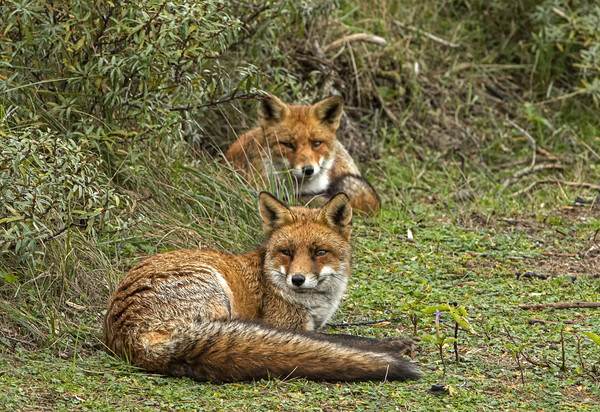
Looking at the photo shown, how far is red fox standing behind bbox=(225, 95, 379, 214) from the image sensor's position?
863 centimetres

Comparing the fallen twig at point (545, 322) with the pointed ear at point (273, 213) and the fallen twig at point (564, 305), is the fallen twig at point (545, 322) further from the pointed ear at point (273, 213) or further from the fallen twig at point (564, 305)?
the pointed ear at point (273, 213)

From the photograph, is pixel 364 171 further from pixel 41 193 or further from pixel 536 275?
pixel 41 193

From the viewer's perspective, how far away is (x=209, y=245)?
688cm

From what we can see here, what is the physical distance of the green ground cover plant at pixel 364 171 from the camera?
191 inches

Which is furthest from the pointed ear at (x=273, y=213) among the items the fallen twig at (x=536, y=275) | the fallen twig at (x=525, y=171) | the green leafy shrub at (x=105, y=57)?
the fallen twig at (x=525, y=171)

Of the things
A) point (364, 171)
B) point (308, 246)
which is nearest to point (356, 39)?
point (364, 171)

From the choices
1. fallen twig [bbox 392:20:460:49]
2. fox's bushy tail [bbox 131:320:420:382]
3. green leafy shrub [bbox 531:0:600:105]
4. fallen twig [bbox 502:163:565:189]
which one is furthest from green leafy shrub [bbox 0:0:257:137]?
green leafy shrub [bbox 531:0:600:105]

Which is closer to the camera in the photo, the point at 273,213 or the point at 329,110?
the point at 273,213

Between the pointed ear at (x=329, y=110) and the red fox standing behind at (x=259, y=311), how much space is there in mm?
2816

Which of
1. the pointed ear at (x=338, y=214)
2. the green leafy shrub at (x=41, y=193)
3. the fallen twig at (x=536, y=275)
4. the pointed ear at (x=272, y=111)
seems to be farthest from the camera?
the pointed ear at (x=272, y=111)

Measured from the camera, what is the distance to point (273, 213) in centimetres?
594

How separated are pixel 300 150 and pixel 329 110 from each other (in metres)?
0.60

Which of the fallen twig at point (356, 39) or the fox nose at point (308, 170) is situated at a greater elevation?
the fallen twig at point (356, 39)

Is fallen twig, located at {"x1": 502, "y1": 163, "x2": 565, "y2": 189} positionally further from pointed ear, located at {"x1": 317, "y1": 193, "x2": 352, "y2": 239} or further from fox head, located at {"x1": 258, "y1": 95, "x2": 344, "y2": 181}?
pointed ear, located at {"x1": 317, "y1": 193, "x2": 352, "y2": 239}
